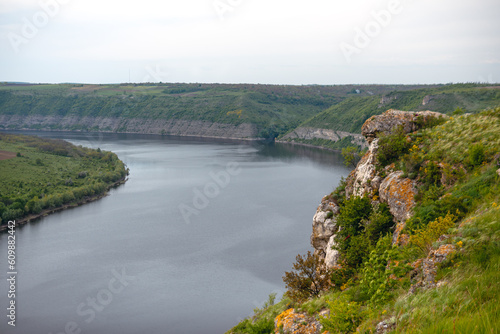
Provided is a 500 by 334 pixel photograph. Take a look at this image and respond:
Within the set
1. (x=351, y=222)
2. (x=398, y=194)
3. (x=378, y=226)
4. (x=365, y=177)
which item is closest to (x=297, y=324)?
(x=378, y=226)

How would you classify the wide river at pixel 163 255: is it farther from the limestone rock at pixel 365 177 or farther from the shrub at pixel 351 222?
the shrub at pixel 351 222

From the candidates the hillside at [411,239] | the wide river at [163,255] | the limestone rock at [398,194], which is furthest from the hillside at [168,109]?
the limestone rock at [398,194]

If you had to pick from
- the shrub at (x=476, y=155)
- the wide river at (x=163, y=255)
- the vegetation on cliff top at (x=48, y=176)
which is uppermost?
the shrub at (x=476, y=155)

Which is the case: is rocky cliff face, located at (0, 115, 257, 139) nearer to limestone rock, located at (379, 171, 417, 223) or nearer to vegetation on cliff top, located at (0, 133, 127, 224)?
vegetation on cliff top, located at (0, 133, 127, 224)

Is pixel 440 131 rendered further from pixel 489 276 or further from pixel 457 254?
pixel 489 276

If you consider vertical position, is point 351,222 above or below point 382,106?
below

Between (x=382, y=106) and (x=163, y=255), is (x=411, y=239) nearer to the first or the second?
(x=163, y=255)
